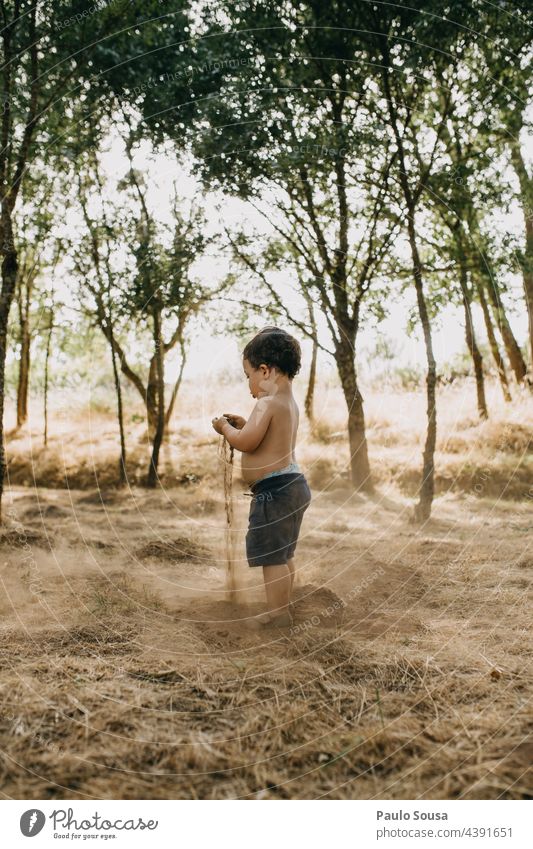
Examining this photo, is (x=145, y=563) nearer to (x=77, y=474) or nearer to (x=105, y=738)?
(x=105, y=738)

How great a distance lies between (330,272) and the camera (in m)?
9.74

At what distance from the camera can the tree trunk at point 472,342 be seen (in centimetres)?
866

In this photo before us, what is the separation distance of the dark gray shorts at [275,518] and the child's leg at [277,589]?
6cm

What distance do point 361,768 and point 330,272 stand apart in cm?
813

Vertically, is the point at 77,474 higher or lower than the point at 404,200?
lower

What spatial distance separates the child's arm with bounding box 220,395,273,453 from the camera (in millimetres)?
4438

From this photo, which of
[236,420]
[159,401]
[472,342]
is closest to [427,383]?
[472,342]

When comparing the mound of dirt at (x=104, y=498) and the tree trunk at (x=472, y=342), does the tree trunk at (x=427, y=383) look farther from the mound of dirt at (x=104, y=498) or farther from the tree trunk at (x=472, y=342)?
the mound of dirt at (x=104, y=498)

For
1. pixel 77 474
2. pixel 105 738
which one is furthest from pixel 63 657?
pixel 77 474

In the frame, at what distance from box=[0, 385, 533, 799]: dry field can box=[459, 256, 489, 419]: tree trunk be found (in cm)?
275

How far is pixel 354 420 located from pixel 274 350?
6493 millimetres

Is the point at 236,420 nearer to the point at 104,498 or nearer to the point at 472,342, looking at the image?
the point at 472,342

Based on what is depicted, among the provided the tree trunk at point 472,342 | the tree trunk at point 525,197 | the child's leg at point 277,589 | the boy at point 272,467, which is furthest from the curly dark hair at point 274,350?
the tree trunk at point 525,197

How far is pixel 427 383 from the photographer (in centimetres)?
861
